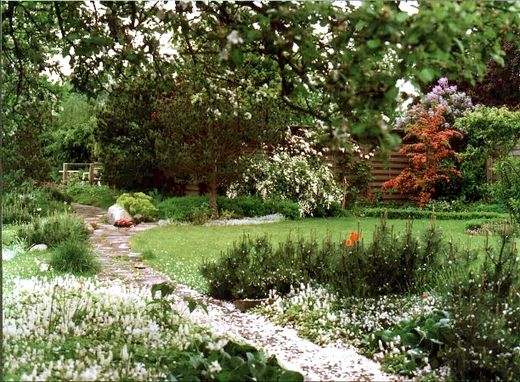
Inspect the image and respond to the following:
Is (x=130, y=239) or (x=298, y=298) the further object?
(x=130, y=239)

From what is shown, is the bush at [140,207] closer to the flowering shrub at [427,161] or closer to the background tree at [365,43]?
the flowering shrub at [427,161]

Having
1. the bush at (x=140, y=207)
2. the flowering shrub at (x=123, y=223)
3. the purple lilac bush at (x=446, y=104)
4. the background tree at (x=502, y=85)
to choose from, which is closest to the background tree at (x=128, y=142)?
the bush at (x=140, y=207)

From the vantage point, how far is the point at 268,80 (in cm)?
528

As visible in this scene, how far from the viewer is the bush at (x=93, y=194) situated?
63.6 feet

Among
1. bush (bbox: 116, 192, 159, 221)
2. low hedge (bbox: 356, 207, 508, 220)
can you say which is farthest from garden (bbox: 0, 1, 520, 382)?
low hedge (bbox: 356, 207, 508, 220)

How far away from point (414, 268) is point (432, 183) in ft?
44.2

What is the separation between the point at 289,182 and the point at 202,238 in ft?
16.4

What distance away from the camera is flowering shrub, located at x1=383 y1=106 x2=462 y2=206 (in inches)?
708

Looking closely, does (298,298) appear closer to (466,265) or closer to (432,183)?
(466,265)

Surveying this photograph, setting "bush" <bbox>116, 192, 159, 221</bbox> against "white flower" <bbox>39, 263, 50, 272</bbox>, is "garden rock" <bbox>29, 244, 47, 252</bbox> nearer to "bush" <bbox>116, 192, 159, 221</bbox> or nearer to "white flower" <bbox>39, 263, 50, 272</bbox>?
"white flower" <bbox>39, 263, 50, 272</bbox>

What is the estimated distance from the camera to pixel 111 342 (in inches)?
155

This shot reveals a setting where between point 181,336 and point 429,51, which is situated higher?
point 429,51

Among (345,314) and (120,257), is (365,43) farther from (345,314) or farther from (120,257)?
(120,257)

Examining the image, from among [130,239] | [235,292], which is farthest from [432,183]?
[235,292]
